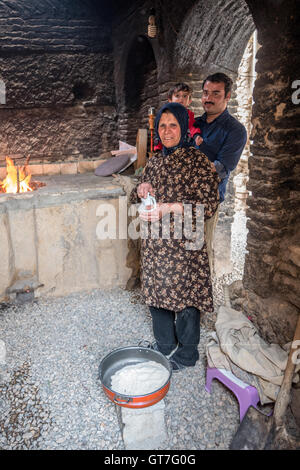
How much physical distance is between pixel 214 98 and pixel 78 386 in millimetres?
2609

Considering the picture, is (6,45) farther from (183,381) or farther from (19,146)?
(183,381)

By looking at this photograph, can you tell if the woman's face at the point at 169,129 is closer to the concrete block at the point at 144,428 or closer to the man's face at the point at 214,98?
the man's face at the point at 214,98

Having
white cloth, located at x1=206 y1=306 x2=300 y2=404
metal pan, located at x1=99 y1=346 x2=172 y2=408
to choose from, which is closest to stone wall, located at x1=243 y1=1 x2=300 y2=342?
white cloth, located at x1=206 y1=306 x2=300 y2=404

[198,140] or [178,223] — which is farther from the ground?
[198,140]

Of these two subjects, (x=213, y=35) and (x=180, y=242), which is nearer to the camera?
(x=180, y=242)

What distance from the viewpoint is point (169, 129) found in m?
2.36

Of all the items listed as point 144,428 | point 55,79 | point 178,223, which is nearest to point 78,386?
point 144,428

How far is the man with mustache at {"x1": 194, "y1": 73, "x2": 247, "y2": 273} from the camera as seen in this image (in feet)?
9.62

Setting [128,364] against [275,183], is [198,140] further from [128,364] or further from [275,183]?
[128,364]

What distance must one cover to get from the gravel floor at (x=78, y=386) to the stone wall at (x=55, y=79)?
13.1ft

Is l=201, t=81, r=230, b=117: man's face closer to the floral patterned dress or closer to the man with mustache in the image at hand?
the man with mustache

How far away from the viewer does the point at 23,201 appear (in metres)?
3.73

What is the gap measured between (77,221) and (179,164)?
6.18 ft

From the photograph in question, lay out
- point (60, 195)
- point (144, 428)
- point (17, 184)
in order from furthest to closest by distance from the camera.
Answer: point (17, 184), point (60, 195), point (144, 428)
